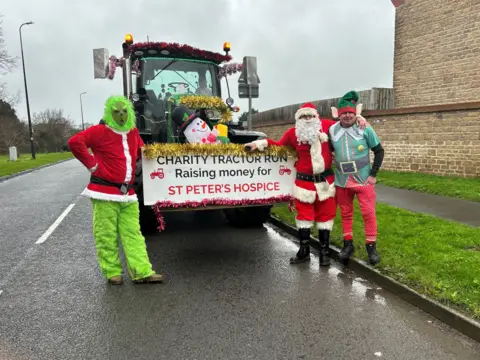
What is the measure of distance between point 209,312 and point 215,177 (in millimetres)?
1652

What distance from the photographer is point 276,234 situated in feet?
22.7

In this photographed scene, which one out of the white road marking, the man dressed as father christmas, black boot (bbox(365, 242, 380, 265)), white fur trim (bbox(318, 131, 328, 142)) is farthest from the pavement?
the white road marking

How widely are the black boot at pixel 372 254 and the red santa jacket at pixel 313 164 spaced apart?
730mm

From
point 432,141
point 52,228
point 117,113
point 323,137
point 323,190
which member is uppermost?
point 117,113

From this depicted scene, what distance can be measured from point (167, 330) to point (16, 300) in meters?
1.76

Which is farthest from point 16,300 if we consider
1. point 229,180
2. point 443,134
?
point 443,134

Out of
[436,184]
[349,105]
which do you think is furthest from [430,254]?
[436,184]

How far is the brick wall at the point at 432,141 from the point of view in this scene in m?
10.8

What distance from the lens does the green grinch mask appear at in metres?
4.34

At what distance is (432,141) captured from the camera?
11836 mm

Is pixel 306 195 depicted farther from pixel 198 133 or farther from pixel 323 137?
pixel 198 133

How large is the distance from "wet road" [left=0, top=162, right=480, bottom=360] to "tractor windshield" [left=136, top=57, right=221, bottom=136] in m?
2.36

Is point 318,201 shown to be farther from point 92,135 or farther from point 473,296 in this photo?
point 92,135

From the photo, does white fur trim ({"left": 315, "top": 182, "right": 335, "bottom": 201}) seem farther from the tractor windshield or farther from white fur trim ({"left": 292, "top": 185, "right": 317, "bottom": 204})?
the tractor windshield
